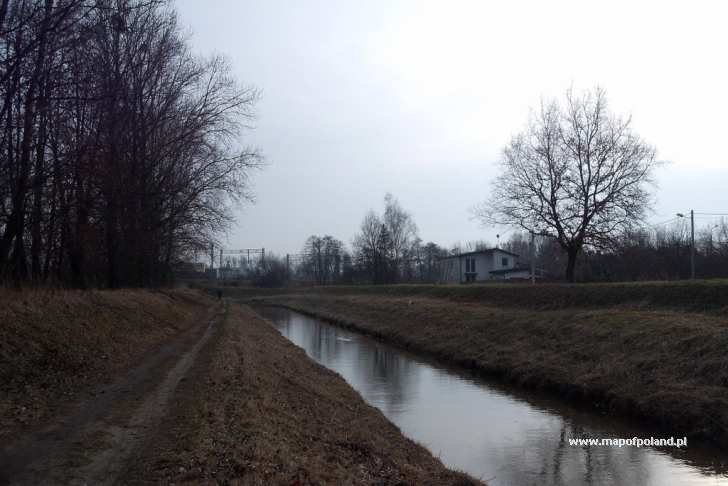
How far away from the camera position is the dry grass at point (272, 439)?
7.35 meters

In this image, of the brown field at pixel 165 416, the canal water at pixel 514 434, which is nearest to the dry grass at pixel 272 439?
the brown field at pixel 165 416

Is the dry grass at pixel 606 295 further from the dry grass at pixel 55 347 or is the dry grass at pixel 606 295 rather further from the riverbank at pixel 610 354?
the dry grass at pixel 55 347

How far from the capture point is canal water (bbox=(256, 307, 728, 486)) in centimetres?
1092

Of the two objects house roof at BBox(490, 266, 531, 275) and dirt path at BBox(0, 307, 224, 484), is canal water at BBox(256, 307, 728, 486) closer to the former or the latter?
dirt path at BBox(0, 307, 224, 484)

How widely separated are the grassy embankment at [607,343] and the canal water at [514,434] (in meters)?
0.73

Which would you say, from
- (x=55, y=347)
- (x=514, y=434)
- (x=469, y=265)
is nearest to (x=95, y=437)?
(x=55, y=347)

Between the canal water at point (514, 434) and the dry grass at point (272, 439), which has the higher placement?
the dry grass at point (272, 439)

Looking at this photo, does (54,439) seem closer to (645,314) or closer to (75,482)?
(75,482)

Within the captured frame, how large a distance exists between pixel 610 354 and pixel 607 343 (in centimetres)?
107

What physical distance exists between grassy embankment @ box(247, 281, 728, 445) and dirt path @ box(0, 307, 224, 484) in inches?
419

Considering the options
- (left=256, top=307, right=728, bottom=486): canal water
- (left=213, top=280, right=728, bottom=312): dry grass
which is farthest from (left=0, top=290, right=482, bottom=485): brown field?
(left=213, top=280, right=728, bottom=312): dry grass

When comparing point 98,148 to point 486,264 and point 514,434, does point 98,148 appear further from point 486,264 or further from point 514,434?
point 486,264

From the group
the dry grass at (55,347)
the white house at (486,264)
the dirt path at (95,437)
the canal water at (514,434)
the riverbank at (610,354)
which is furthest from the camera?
the white house at (486,264)

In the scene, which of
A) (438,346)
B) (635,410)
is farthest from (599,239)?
(635,410)
